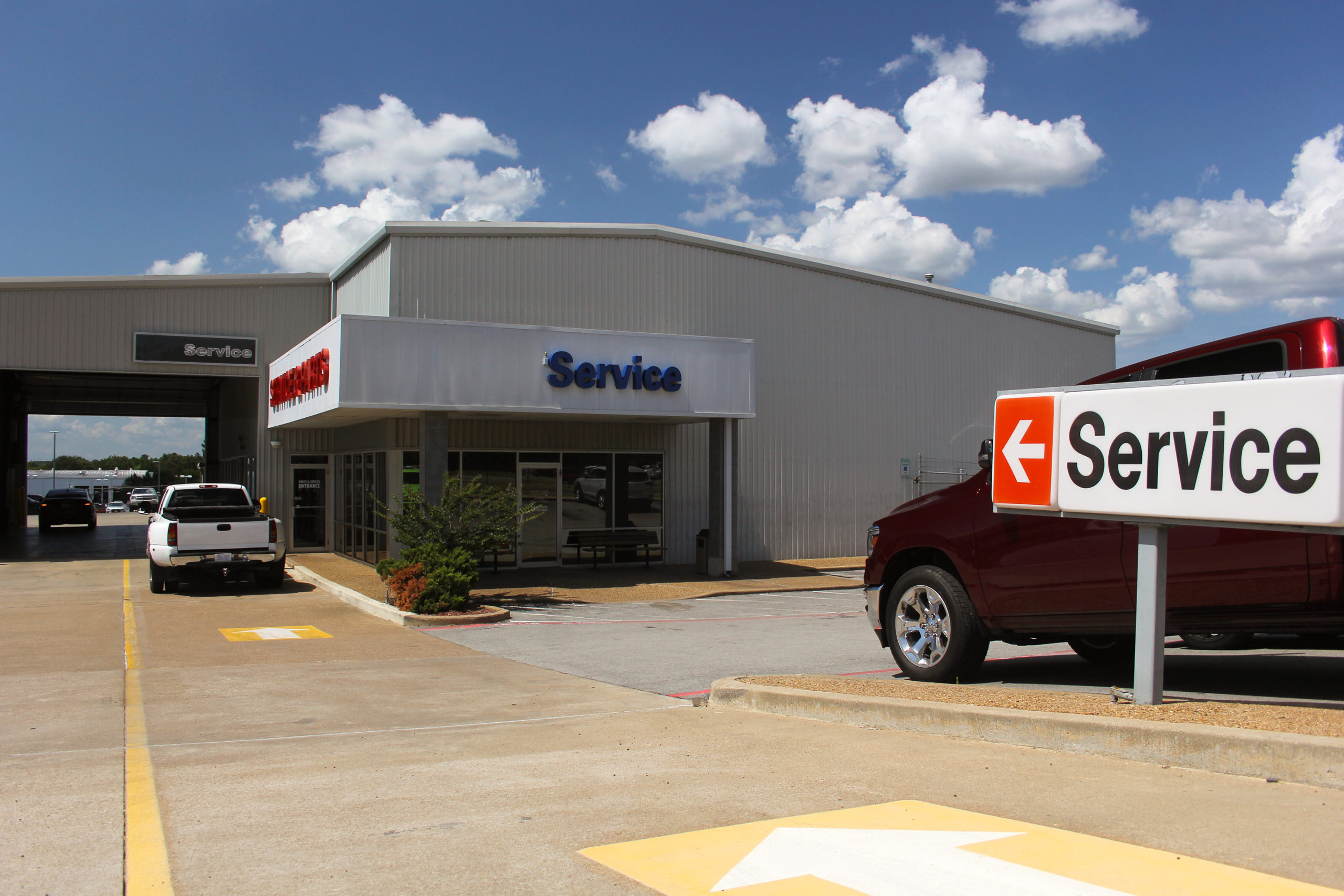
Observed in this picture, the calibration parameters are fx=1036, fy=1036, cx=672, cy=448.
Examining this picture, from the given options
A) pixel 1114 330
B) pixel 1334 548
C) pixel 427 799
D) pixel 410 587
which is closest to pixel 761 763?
pixel 427 799

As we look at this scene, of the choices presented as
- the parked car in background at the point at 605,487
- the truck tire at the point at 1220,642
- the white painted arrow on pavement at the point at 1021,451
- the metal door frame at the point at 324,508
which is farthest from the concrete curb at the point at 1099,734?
the metal door frame at the point at 324,508

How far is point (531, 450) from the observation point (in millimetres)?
20719

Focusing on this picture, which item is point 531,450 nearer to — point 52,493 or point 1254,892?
point 1254,892

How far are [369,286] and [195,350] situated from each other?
588 centimetres

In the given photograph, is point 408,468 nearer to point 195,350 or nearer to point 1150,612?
point 195,350

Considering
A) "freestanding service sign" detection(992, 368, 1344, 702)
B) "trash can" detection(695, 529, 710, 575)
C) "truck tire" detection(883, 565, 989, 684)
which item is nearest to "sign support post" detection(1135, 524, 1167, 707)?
"freestanding service sign" detection(992, 368, 1344, 702)

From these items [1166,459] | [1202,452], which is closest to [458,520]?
[1166,459]

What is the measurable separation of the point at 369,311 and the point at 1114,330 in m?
24.6

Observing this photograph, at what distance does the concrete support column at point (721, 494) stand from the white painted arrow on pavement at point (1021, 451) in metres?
13.8

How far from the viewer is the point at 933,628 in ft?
26.2

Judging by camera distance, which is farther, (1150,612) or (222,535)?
(222,535)

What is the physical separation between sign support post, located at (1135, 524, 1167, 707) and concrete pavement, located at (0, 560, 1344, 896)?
2.40ft

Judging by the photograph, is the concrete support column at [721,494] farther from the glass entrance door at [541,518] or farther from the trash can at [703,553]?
the glass entrance door at [541,518]

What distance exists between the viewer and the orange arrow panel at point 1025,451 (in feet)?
20.7
